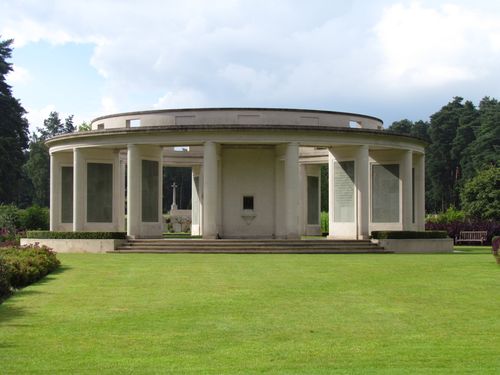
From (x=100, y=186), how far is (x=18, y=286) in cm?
2503

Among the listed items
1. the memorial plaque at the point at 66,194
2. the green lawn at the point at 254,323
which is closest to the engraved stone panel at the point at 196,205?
the memorial plaque at the point at 66,194

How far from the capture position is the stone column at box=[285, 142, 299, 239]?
135ft

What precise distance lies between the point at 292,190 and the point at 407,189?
8.34 metres

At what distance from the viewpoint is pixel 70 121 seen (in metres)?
128

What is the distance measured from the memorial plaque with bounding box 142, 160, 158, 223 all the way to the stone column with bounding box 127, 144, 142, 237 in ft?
3.54

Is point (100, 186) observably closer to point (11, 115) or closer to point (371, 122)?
point (371, 122)

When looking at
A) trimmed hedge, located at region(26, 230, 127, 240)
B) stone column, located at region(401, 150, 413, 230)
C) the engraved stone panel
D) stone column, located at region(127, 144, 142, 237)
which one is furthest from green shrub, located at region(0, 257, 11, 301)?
the engraved stone panel

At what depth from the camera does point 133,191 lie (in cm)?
4241

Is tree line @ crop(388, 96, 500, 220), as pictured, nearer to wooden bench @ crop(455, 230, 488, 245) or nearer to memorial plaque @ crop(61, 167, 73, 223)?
wooden bench @ crop(455, 230, 488, 245)

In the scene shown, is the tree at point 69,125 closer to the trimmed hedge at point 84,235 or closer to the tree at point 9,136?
the tree at point 9,136

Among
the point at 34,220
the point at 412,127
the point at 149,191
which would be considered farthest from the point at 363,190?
the point at 412,127

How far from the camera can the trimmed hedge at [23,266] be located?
2027cm

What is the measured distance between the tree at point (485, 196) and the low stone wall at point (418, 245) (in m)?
24.6

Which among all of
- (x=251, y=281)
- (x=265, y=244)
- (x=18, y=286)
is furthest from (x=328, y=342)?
(x=265, y=244)
